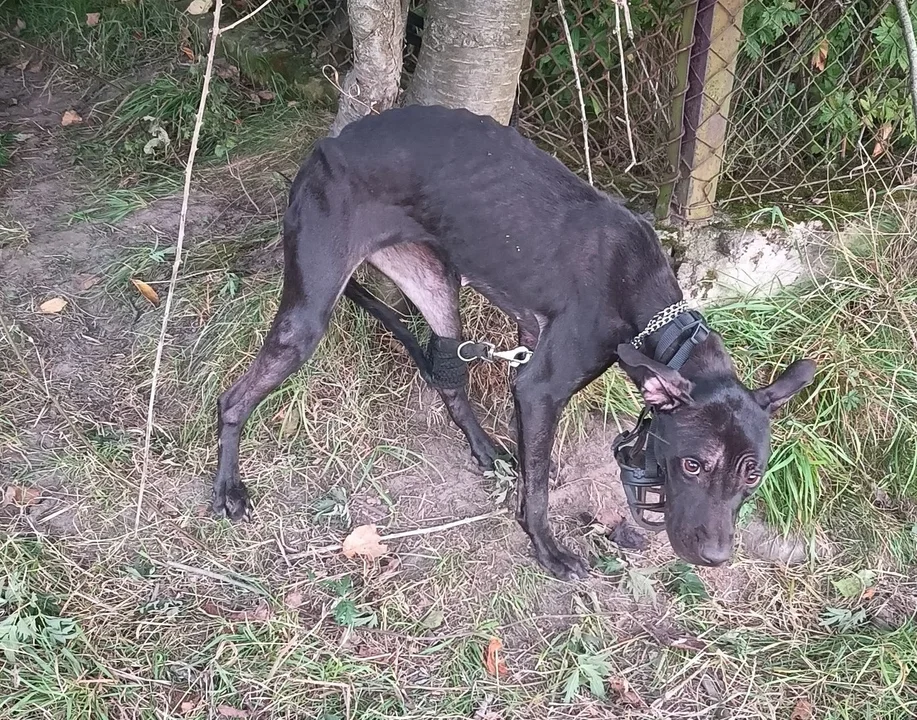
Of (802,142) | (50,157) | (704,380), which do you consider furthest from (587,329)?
(50,157)

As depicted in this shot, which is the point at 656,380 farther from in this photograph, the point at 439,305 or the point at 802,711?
the point at 802,711

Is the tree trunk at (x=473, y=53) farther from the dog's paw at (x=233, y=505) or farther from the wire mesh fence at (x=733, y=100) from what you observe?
the dog's paw at (x=233, y=505)

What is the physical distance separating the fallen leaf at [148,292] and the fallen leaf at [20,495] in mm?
996

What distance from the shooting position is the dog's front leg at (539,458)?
267 centimetres

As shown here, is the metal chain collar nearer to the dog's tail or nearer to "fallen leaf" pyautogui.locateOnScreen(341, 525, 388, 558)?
the dog's tail

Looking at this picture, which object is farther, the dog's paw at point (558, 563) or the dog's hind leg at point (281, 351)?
the dog's paw at point (558, 563)

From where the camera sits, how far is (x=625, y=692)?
2.78m

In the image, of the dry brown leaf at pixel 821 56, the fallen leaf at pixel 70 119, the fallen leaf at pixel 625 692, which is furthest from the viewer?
the fallen leaf at pixel 70 119

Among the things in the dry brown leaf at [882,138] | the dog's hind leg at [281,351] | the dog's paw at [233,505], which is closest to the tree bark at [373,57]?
the dog's hind leg at [281,351]

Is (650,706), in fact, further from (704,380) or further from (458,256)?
(458,256)

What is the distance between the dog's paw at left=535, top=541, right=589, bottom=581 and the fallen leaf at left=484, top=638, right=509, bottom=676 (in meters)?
0.34

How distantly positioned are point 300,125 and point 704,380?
284cm

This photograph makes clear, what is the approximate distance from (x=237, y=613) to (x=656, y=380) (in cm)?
164

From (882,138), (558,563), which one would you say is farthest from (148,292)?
(882,138)
